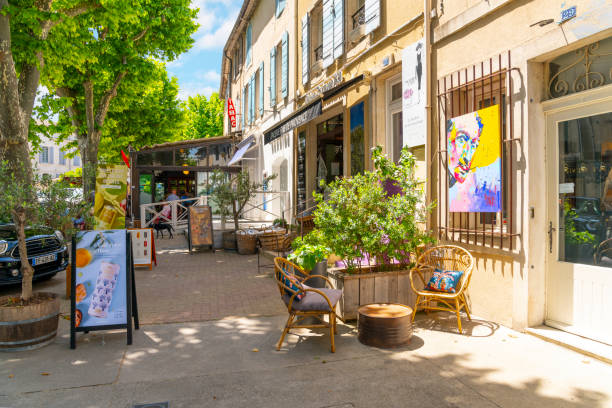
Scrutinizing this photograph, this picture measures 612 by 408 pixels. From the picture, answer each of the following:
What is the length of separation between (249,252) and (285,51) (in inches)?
235

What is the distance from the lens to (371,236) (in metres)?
4.98

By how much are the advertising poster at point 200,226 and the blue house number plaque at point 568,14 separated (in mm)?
9276

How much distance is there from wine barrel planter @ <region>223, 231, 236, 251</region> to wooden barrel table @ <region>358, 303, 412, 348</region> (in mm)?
7819

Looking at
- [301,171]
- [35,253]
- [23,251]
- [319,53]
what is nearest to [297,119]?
[319,53]

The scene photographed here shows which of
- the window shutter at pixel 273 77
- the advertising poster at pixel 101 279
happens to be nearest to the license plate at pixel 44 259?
the advertising poster at pixel 101 279

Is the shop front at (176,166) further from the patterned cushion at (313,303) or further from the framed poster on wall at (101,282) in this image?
the patterned cushion at (313,303)

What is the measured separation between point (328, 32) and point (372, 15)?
2.00 meters

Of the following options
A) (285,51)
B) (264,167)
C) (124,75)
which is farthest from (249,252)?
(124,75)

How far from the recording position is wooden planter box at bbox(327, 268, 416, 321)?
5.11m

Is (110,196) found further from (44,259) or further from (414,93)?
(414,93)

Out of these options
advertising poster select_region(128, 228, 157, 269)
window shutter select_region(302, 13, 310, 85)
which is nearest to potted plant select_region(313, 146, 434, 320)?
advertising poster select_region(128, 228, 157, 269)

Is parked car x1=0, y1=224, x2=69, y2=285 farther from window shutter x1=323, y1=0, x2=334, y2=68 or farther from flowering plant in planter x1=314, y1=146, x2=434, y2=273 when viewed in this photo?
window shutter x1=323, y1=0, x2=334, y2=68

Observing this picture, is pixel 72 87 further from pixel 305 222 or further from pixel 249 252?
pixel 305 222

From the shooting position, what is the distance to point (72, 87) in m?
14.2
